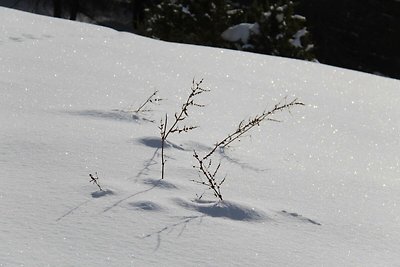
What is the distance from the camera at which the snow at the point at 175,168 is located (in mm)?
1792

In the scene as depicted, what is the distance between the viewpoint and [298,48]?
33.5ft

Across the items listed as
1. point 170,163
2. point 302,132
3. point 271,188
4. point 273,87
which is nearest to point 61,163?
point 170,163

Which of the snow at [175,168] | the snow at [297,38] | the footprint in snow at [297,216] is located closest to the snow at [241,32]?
the snow at [297,38]

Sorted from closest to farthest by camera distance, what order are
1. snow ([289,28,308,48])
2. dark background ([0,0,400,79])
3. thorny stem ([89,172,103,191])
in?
thorny stem ([89,172,103,191]) → snow ([289,28,308,48]) → dark background ([0,0,400,79])

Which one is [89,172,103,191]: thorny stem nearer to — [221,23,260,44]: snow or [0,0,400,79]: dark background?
[221,23,260,44]: snow

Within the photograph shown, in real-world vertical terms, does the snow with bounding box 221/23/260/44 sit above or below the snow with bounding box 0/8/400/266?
above

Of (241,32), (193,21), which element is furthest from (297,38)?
(193,21)

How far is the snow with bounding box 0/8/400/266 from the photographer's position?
179 cm

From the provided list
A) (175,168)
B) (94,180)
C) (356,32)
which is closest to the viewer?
(94,180)

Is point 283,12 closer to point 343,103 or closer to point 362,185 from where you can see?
point 343,103

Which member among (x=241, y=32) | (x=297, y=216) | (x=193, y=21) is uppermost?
(x=193, y=21)

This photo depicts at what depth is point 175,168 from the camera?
93.5 inches

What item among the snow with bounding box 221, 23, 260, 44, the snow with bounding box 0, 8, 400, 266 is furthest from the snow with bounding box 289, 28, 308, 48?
the snow with bounding box 0, 8, 400, 266

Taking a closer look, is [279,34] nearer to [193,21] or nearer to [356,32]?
[193,21]
